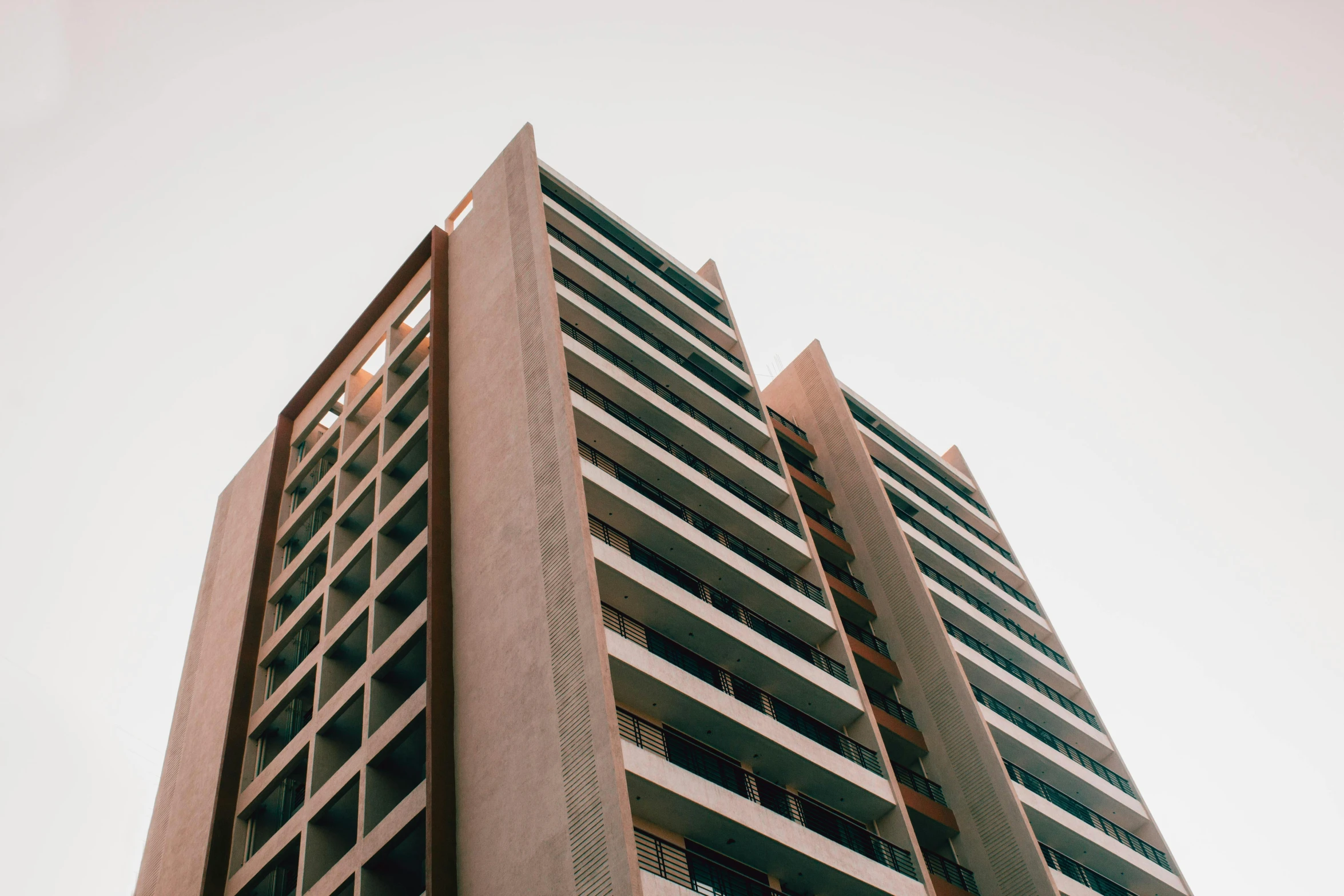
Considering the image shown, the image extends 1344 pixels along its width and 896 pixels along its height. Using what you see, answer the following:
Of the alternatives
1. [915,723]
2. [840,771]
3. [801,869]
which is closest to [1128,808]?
[915,723]

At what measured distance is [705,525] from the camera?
35.8 m

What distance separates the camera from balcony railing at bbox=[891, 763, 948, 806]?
122ft

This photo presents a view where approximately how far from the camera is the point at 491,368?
3584 centimetres

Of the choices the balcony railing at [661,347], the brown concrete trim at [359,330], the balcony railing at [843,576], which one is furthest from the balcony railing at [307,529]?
the balcony railing at [843,576]

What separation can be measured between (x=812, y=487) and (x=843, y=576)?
538 centimetres

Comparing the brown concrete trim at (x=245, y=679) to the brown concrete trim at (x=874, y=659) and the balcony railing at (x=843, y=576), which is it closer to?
the brown concrete trim at (x=874, y=659)

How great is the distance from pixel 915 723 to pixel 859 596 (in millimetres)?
6204

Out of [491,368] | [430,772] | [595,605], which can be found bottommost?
[430,772]

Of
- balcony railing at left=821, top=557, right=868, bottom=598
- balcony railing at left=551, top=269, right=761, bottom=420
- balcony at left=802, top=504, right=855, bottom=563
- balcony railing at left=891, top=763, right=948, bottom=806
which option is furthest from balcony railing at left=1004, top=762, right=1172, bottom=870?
balcony railing at left=551, top=269, right=761, bottom=420

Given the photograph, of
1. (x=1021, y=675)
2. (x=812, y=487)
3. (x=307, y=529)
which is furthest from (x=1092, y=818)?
(x=307, y=529)

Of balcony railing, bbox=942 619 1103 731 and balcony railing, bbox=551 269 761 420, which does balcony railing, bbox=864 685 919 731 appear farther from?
balcony railing, bbox=551 269 761 420

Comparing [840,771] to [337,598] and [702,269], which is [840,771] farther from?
[702,269]

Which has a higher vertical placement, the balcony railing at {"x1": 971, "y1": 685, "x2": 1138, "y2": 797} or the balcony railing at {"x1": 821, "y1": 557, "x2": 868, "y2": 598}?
the balcony railing at {"x1": 821, "y1": 557, "x2": 868, "y2": 598}

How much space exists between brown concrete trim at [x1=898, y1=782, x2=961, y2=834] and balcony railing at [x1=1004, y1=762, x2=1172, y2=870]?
21.8ft
